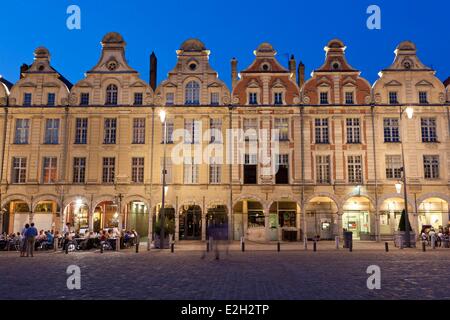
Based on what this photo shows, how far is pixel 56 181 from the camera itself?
1373 inches

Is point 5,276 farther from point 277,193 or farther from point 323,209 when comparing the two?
point 323,209

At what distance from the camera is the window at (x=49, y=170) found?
35.2 m

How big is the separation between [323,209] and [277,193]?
4419 millimetres

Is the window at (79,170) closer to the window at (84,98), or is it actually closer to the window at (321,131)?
the window at (84,98)

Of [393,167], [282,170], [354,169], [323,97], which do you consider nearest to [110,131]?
[282,170]

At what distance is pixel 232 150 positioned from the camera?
3512cm

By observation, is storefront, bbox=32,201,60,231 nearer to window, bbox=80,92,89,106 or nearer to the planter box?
window, bbox=80,92,89,106

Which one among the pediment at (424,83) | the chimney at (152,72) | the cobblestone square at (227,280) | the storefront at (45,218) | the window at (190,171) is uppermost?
the chimney at (152,72)

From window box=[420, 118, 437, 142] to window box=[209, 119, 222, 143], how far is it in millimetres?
16539

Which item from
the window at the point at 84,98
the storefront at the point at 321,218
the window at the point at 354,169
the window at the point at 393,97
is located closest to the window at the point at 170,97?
the window at the point at 84,98

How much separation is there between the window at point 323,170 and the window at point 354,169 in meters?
1.68

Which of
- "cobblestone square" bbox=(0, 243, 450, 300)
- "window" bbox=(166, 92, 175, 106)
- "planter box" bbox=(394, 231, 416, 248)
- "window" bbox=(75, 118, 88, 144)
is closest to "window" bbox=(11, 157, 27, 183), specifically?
"window" bbox=(75, 118, 88, 144)

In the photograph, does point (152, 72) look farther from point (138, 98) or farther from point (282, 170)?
point (282, 170)
